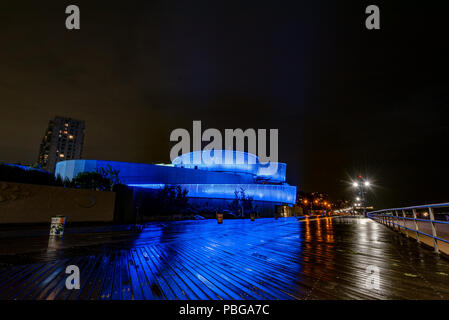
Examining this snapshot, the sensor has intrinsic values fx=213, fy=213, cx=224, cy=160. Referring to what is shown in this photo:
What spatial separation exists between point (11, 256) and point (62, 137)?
5713 inches

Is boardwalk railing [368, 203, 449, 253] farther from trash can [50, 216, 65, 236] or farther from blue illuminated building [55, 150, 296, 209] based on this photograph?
blue illuminated building [55, 150, 296, 209]

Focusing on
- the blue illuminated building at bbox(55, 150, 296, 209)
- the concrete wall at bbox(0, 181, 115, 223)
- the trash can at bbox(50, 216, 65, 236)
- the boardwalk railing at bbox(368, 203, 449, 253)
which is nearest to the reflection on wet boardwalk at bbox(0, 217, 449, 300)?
the boardwalk railing at bbox(368, 203, 449, 253)

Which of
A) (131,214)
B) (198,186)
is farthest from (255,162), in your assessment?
(131,214)

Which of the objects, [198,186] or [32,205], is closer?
[32,205]

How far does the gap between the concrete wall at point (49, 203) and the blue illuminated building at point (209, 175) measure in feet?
52.0

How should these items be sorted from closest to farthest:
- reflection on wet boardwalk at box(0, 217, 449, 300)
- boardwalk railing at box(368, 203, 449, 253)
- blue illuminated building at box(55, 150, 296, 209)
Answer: reflection on wet boardwalk at box(0, 217, 449, 300) → boardwalk railing at box(368, 203, 449, 253) → blue illuminated building at box(55, 150, 296, 209)

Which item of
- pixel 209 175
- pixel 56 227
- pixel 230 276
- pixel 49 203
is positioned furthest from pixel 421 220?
pixel 209 175

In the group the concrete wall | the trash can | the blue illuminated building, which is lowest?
the trash can

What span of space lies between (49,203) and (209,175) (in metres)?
42.7

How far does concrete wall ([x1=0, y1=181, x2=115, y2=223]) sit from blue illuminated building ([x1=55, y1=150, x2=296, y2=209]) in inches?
624

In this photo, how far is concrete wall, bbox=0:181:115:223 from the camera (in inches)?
457

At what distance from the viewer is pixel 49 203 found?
13078 mm
